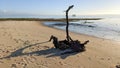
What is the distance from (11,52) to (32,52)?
61.6 inches

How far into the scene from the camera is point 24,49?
16062 millimetres

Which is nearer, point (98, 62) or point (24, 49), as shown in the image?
point (98, 62)

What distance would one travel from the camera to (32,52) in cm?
1521

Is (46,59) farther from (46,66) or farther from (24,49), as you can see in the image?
(24,49)

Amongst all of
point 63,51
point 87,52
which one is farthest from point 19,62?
point 87,52

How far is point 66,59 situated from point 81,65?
1.47 m

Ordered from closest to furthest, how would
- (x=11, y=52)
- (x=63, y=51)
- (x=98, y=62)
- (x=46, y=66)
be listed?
(x=46, y=66)
(x=98, y=62)
(x=11, y=52)
(x=63, y=51)

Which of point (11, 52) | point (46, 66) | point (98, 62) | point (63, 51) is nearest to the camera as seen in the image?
point (46, 66)

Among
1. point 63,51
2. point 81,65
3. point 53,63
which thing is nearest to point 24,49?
point 63,51

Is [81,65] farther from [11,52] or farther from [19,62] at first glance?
[11,52]

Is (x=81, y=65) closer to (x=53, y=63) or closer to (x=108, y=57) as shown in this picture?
(x=53, y=63)

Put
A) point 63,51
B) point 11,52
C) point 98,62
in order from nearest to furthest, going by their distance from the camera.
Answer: point 98,62 < point 11,52 < point 63,51

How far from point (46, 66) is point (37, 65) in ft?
1.82

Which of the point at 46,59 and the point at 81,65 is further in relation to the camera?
the point at 46,59
